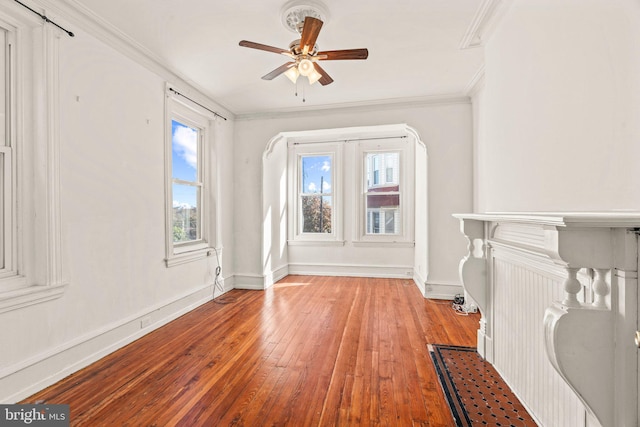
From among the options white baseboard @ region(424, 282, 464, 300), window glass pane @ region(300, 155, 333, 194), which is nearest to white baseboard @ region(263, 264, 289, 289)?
window glass pane @ region(300, 155, 333, 194)

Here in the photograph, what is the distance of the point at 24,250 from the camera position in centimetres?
198

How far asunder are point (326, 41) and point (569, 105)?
1921mm

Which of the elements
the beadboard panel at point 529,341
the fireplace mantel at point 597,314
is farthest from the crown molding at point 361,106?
the fireplace mantel at point 597,314

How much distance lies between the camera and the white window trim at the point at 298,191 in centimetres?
543

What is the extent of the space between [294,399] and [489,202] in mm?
2085

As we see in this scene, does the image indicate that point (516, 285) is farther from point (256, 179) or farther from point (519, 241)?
point (256, 179)

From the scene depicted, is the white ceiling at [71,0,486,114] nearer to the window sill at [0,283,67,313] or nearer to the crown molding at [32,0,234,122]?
the crown molding at [32,0,234,122]

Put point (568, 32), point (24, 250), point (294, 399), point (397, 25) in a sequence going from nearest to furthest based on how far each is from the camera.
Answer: point (568, 32), point (294, 399), point (24, 250), point (397, 25)

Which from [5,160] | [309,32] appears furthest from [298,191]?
[5,160]

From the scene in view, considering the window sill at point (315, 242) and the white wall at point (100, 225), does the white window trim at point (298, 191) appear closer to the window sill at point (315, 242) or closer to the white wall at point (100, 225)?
the window sill at point (315, 242)

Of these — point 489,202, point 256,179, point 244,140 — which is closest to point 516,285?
point 489,202

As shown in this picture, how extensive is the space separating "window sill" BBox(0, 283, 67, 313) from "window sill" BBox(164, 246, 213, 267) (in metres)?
1.09

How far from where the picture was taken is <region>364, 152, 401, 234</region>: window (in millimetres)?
5277

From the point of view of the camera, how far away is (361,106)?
4.08m
